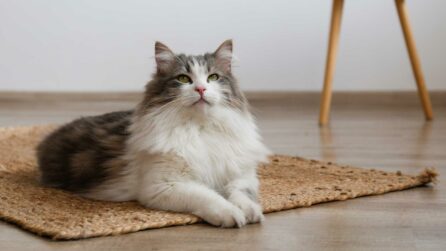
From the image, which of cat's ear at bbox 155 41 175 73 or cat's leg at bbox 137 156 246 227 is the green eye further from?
cat's leg at bbox 137 156 246 227

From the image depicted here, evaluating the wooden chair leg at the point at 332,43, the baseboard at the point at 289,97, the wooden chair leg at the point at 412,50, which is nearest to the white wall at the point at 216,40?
the baseboard at the point at 289,97

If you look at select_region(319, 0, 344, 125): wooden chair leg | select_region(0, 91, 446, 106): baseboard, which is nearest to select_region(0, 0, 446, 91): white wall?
select_region(0, 91, 446, 106): baseboard

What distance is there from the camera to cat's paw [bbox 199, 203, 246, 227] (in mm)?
1590

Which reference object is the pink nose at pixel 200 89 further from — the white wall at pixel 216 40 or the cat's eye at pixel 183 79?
the white wall at pixel 216 40

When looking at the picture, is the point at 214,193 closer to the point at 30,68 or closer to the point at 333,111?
the point at 333,111

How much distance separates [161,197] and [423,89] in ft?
7.69

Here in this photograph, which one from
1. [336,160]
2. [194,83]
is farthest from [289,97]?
[194,83]

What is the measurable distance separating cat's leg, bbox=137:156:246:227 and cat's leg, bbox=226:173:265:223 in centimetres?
3

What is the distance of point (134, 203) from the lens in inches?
71.3

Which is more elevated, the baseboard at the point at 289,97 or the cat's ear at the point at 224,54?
the cat's ear at the point at 224,54

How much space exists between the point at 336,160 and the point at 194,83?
0.91 metres

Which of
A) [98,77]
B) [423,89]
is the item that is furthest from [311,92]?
[98,77]

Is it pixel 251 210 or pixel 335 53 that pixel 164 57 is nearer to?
pixel 251 210

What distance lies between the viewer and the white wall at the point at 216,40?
14.5ft
